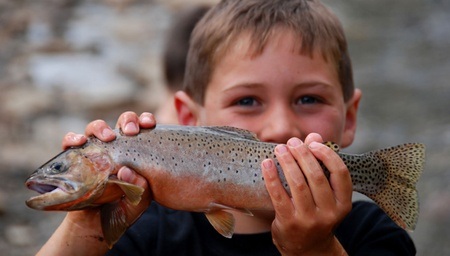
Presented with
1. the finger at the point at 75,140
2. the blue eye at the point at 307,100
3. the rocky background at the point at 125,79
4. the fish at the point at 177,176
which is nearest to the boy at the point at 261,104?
the blue eye at the point at 307,100

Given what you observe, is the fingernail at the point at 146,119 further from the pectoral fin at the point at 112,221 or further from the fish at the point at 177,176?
the pectoral fin at the point at 112,221

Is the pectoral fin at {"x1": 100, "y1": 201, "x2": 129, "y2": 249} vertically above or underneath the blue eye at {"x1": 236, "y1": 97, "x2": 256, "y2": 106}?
underneath

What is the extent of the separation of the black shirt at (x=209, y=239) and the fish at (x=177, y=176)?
583mm

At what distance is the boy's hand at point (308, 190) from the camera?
3.43 meters

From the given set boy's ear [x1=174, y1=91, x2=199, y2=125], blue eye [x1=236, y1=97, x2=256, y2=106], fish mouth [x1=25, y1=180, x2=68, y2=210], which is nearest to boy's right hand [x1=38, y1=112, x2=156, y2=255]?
fish mouth [x1=25, y1=180, x2=68, y2=210]

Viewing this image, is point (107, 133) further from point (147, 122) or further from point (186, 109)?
point (186, 109)

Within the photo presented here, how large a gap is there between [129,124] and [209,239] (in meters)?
0.96

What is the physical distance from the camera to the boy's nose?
405cm

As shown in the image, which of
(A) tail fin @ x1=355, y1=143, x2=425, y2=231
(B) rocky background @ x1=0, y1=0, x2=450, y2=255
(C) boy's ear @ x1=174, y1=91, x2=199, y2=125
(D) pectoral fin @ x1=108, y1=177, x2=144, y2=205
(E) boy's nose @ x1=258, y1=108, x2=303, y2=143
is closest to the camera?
(D) pectoral fin @ x1=108, y1=177, x2=144, y2=205

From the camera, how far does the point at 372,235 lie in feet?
14.0

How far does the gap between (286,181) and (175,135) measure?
0.52 meters

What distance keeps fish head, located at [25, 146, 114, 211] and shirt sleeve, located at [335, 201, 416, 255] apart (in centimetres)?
146

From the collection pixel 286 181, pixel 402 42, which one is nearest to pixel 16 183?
pixel 286 181

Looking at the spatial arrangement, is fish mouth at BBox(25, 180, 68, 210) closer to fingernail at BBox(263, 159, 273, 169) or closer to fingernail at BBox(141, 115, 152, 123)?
fingernail at BBox(141, 115, 152, 123)
